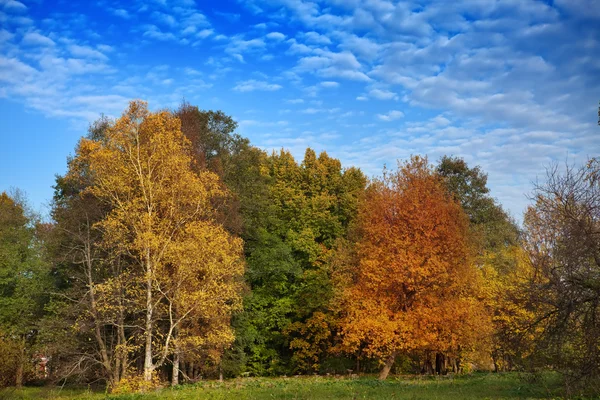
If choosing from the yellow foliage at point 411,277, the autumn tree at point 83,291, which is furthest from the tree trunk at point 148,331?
the yellow foliage at point 411,277

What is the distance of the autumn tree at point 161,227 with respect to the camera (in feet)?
87.8

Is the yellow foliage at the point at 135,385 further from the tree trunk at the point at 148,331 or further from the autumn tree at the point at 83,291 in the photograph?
the autumn tree at the point at 83,291

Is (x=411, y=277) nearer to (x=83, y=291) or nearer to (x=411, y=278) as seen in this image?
(x=411, y=278)

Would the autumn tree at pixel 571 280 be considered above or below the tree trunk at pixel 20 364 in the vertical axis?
above

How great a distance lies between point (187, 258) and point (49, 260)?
50.6ft

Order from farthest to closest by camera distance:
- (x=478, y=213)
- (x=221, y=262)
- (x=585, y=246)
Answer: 1. (x=478, y=213)
2. (x=221, y=262)
3. (x=585, y=246)

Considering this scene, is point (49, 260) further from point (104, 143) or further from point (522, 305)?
point (522, 305)

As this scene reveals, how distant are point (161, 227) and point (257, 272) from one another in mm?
18063

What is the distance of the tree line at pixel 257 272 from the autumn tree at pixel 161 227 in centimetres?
13

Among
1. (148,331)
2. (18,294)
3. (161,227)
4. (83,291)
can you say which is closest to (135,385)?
(148,331)

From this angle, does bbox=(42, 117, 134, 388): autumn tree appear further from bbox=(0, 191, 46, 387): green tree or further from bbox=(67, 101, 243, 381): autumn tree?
bbox=(0, 191, 46, 387): green tree

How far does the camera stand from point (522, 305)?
1909 cm

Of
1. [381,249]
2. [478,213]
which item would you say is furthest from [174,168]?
[478,213]

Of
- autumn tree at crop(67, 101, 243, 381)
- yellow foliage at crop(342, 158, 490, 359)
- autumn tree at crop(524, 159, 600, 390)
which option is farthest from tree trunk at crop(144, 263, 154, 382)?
autumn tree at crop(524, 159, 600, 390)
